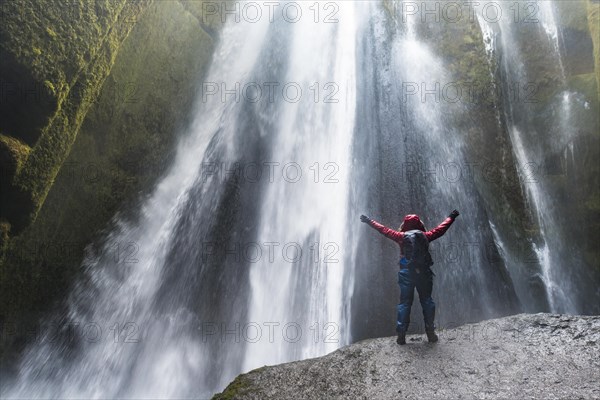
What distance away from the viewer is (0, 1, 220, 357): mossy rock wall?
284 inches

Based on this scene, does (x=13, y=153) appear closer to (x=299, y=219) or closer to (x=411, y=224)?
(x=411, y=224)

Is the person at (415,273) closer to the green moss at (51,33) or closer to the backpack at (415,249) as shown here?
the backpack at (415,249)

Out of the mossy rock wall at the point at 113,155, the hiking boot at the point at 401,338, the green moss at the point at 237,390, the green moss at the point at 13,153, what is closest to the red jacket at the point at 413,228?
the hiking boot at the point at 401,338

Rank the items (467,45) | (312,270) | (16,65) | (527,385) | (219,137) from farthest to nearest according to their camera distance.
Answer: (467,45)
(219,137)
(312,270)
(16,65)
(527,385)

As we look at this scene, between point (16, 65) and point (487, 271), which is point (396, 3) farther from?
point (16, 65)

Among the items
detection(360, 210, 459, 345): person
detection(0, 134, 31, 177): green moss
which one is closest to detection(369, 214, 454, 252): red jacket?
detection(360, 210, 459, 345): person

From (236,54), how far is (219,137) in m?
2.87

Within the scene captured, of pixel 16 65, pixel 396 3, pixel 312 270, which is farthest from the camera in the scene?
pixel 396 3

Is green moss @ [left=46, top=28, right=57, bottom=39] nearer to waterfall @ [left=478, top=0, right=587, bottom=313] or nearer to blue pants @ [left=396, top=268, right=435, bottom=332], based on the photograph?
blue pants @ [left=396, top=268, right=435, bottom=332]

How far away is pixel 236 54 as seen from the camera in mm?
11875

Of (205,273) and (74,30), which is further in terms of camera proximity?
(205,273)

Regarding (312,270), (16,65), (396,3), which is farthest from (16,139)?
(396,3)

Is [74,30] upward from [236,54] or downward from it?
downward

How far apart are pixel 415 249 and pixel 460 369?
4.35 ft
